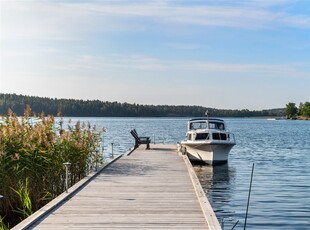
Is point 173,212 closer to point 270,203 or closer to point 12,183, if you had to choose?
point 12,183

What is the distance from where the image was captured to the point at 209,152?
2488 centimetres

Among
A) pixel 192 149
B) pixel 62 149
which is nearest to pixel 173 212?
pixel 62 149

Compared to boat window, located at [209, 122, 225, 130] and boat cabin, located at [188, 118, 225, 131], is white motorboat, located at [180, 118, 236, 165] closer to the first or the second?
boat cabin, located at [188, 118, 225, 131]

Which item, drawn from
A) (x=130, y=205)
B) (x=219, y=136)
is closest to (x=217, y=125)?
(x=219, y=136)

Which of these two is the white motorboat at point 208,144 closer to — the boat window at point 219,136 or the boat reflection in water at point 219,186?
the boat window at point 219,136

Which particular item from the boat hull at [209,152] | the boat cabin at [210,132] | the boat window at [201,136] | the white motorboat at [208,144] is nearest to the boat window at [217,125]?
the boat cabin at [210,132]

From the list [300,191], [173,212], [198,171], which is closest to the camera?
[173,212]

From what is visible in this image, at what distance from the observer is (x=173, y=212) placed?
865 centimetres

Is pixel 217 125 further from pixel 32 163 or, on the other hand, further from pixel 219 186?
pixel 32 163

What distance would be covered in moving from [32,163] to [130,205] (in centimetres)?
361

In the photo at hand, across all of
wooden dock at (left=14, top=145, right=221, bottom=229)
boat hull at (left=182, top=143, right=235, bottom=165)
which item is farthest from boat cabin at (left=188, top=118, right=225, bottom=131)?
wooden dock at (left=14, top=145, right=221, bottom=229)

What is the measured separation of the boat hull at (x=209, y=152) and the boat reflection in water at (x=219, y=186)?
319 millimetres

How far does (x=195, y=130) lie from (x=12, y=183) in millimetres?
15688

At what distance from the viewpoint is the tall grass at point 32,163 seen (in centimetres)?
1126
